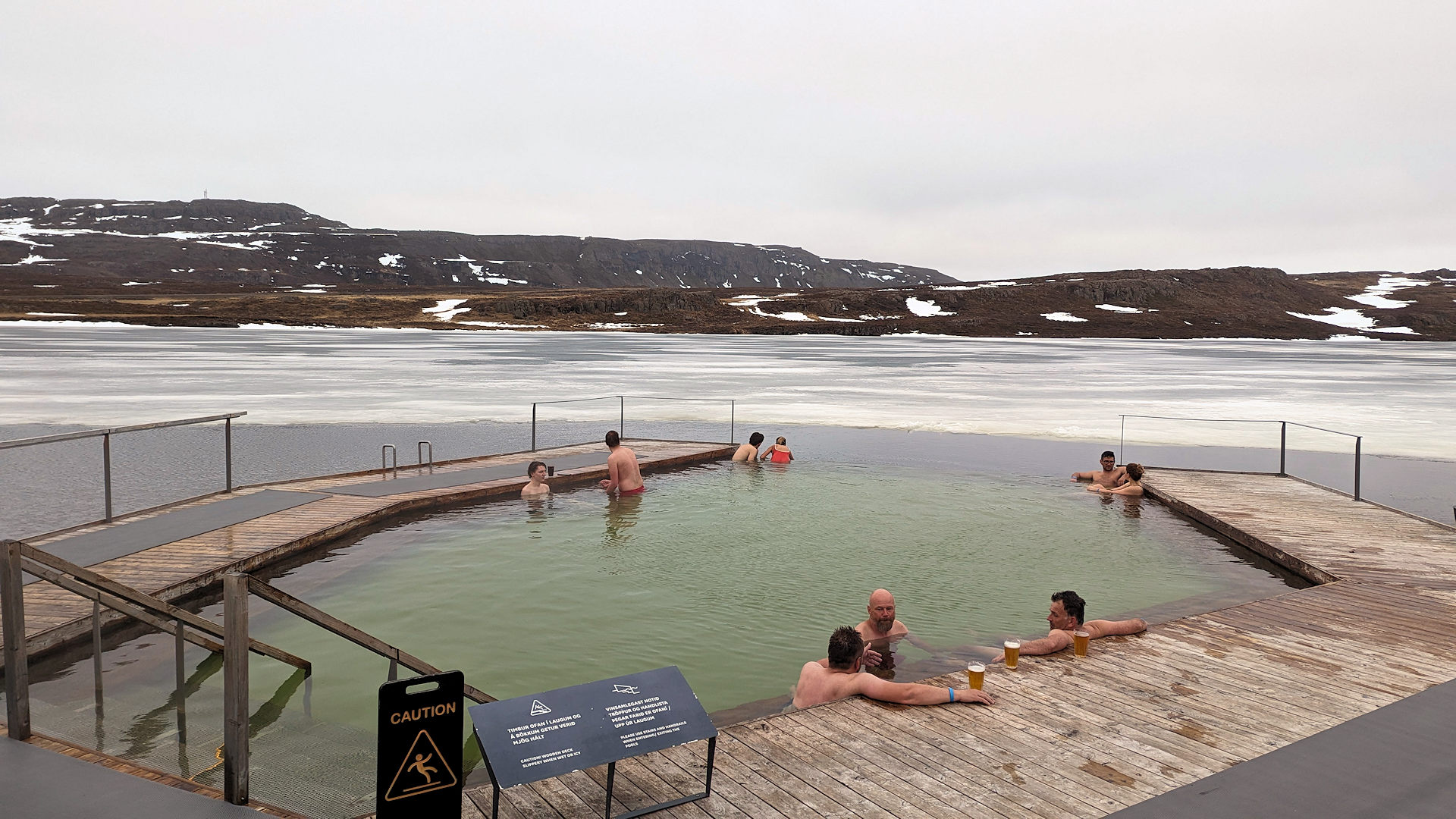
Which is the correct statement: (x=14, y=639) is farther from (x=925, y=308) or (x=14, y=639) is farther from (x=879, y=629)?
(x=925, y=308)

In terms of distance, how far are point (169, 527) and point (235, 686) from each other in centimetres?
703

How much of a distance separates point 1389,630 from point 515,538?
29.2 feet

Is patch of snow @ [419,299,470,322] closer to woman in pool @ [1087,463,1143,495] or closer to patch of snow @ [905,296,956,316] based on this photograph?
patch of snow @ [905,296,956,316]

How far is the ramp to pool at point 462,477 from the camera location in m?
12.4

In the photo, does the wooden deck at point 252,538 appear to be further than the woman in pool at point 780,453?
No

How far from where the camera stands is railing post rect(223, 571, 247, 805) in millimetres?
3639

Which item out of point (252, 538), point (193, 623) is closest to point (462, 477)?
point (252, 538)

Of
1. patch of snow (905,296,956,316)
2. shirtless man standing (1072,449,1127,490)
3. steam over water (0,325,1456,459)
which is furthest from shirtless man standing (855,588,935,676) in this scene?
patch of snow (905,296,956,316)

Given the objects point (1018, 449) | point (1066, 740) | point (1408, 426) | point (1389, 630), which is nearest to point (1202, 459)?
point (1018, 449)

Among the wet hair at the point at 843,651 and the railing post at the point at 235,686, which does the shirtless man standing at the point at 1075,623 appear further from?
the railing post at the point at 235,686

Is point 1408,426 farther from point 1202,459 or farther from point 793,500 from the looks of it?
point 793,500

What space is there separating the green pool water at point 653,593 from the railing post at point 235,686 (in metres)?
1.30

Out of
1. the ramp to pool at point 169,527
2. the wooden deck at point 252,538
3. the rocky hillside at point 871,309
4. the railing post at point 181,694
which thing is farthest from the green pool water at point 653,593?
the rocky hillside at point 871,309

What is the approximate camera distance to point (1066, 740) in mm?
4816
